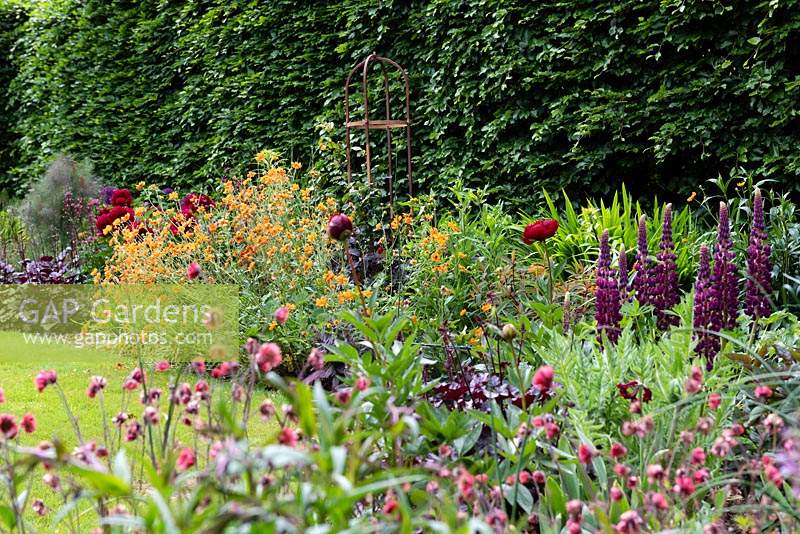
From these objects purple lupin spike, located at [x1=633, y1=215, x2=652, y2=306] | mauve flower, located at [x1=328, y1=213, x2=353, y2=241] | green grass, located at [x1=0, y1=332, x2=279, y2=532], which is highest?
mauve flower, located at [x1=328, y1=213, x2=353, y2=241]

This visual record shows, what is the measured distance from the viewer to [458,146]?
19.9 ft

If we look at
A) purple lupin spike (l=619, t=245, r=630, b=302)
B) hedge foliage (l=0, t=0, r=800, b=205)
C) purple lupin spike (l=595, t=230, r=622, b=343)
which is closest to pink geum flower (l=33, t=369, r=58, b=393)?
purple lupin spike (l=595, t=230, r=622, b=343)

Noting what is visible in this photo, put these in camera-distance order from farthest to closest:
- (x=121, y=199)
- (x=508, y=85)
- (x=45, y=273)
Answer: (x=45, y=273), (x=121, y=199), (x=508, y=85)

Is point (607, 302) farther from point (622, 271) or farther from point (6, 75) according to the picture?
point (6, 75)

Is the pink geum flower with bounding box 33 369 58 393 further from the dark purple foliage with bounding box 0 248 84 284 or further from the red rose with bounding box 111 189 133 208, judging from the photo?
the dark purple foliage with bounding box 0 248 84 284

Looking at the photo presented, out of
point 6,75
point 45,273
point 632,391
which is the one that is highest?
point 6,75

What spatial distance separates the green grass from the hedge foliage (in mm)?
2506

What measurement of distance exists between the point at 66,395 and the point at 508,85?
3.37 meters

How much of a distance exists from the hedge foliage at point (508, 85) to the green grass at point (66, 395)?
2.51 meters

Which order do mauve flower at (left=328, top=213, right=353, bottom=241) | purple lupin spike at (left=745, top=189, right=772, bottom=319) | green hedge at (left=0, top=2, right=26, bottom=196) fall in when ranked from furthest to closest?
green hedge at (left=0, top=2, right=26, bottom=196)
purple lupin spike at (left=745, top=189, right=772, bottom=319)
mauve flower at (left=328, top=213, right=353, bottom=241)

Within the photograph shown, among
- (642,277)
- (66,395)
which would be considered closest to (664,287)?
(642,277)

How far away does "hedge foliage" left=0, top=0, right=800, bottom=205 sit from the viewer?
15.2ft

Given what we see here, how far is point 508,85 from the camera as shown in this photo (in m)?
5.58

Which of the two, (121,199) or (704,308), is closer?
(704,308)
